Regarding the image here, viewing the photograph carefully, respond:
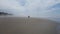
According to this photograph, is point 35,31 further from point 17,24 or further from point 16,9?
point 16,9

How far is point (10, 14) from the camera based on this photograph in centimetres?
141

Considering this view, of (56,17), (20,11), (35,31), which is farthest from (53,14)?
(20,11)

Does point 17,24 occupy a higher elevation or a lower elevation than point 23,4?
lower

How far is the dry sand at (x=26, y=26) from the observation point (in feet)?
4.58

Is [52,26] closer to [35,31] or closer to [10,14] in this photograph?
[35,31]

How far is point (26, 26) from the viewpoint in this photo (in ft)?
4.60

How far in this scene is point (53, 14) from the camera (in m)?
1.40

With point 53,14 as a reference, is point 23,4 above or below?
above

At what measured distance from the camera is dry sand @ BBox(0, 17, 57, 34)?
1.40 metres

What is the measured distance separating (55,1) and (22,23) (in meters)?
0.50

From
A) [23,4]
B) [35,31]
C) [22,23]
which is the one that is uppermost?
[23,4]

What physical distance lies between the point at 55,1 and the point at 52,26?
0.32 meters

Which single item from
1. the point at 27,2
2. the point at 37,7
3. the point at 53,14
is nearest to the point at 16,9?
the point at 27,2

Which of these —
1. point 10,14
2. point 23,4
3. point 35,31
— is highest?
point 23,4
